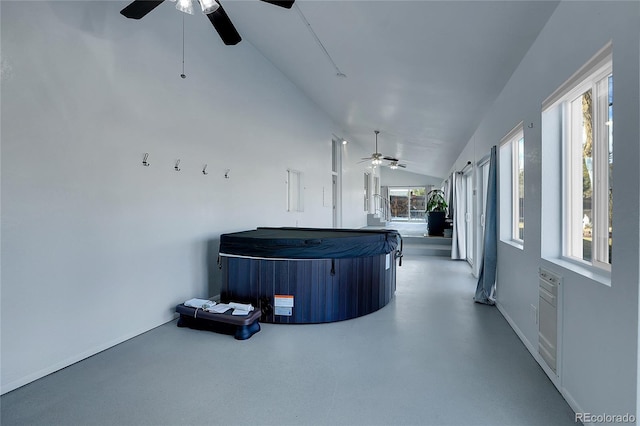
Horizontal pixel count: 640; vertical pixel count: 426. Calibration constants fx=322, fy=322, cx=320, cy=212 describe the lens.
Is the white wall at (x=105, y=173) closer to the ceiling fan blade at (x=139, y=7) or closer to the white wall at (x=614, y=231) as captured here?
the ceiling fan blade at (x=139, y=7)

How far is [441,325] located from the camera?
11.3 feet

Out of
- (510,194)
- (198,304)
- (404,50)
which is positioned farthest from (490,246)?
(198,304)

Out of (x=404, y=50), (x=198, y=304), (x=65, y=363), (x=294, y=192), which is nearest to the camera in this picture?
(x=65, y=363)

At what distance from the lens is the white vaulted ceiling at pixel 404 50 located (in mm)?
2738

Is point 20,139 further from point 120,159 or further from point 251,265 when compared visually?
point 251,265

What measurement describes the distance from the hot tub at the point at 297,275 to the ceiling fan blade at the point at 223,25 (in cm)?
191

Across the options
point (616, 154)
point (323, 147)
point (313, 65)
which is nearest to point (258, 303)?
point (616, 154)

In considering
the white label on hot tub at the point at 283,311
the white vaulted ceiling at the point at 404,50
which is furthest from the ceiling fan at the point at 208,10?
the white label on hot tub at the point at 283,311

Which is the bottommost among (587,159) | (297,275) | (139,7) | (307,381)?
(307,381)

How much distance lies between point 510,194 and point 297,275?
280 cm

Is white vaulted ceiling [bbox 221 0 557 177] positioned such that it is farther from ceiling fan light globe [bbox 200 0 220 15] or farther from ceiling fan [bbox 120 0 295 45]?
ceiling fan light globe [bbox 200 0 220 15]

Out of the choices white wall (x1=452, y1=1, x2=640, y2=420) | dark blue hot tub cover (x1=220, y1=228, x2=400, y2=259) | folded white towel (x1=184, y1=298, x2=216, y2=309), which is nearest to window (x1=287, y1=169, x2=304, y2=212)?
dark blue hot tub cover (x1=220, y1=228, x2=400, y2=259)

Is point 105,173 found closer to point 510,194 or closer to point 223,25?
point 223,25

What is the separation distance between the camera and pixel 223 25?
2.61 m
